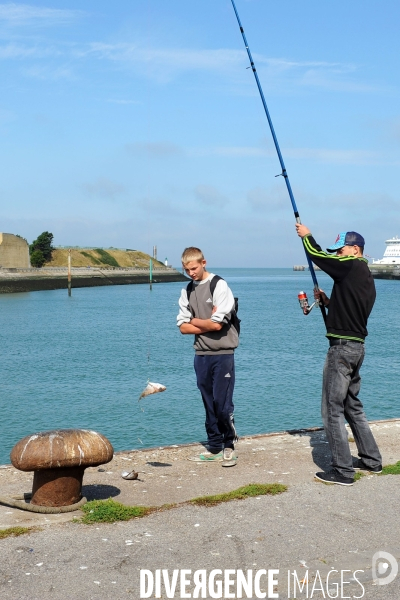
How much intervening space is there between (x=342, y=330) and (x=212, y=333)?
1254 mm

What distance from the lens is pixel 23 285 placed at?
311ft

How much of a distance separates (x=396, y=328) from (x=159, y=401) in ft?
88.6

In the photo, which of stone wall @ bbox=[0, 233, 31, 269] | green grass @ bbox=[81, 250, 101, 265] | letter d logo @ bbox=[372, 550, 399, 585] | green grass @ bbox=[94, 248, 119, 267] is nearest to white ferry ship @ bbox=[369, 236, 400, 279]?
green grass @ bbox=[94, 248, 119, 267]

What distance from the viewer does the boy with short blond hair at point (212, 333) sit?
6.86 meters

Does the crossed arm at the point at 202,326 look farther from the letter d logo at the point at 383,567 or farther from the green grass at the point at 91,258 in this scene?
the green grass at the point at 91,258

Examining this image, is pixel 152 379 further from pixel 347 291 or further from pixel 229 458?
pixel 347 291

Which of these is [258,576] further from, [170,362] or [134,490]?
[170,362]

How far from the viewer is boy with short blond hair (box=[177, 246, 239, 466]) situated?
686 centimetres

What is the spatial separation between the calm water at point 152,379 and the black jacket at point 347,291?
26.9 ft

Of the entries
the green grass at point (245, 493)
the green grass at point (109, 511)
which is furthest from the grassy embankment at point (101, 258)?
the green grass at point (109, 511)

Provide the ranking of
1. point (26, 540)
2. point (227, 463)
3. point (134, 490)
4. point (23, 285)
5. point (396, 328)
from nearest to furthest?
point (26, 540) → point (134, 490) → point (227, 463) → point (396, 328) → point (23, 285)

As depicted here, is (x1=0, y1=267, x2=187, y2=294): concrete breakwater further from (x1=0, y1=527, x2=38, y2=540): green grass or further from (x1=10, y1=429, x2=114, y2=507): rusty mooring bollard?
(x1=0, y1=527, x2=38, y2=540): green grass

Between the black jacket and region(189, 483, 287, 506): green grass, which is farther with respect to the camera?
the black jacket

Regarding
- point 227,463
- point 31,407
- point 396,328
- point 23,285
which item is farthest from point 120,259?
point 227,463
